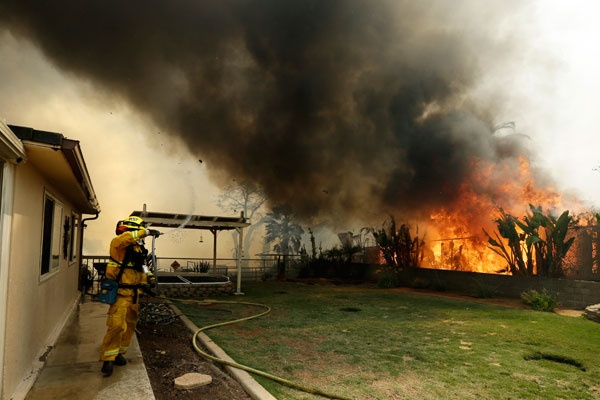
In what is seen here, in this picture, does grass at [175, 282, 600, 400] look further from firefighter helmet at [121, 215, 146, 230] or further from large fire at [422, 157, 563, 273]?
large fire at [422, 157, 563, 273]

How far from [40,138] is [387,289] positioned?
14819 millimetres

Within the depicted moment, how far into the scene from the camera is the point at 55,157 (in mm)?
4035

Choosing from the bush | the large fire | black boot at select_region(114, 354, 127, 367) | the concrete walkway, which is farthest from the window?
the large fire

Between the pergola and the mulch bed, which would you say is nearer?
Answer: the mulch bed

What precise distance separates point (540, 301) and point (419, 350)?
264 inches

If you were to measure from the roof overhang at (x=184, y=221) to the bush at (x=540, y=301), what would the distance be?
974 cm

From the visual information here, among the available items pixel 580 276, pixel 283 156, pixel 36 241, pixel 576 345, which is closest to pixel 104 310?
pixel 36 241

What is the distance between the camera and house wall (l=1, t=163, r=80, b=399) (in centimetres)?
351

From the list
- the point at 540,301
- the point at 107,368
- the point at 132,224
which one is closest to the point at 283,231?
the point at 540,301

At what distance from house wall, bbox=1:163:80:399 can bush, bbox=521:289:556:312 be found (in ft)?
39.3

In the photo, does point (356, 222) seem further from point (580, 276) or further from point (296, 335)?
point (296, 335)

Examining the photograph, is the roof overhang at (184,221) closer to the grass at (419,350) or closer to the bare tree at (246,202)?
the grass at (419,350)

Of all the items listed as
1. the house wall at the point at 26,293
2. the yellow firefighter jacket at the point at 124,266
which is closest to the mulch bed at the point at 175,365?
the yellow firefighter jacket at the point at 124,266

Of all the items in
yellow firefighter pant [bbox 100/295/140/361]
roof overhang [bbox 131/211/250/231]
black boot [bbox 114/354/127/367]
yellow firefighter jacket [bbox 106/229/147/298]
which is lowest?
black boot [bbox 114/354/127/367]
